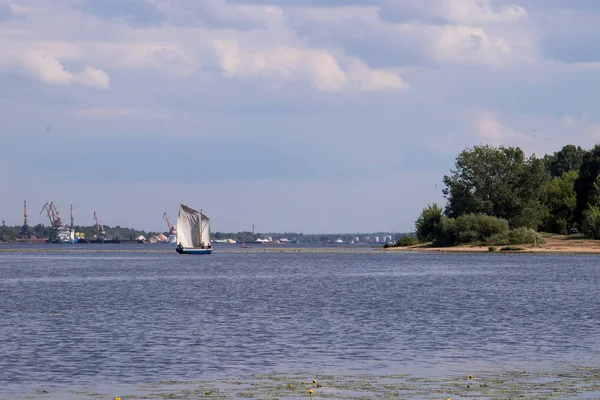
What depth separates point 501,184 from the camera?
192 meters

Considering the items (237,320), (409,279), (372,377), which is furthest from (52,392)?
(409,279)

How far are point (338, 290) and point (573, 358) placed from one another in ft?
153

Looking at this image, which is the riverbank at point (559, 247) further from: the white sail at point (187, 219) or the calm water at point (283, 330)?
the calm water at point (283, 330)

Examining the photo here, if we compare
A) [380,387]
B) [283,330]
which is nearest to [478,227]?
[283,330]

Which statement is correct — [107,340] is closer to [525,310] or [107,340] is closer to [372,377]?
[372,377]

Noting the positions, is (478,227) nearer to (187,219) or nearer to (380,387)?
(187,219)

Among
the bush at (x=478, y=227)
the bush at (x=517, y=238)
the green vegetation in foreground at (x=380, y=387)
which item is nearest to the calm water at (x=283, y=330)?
the green vegetation in foreground at (x=380, y=387)

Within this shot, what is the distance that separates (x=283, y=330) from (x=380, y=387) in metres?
18.0

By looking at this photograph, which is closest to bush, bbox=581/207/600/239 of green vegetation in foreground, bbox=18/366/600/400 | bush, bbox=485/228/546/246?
bush, bbox=485/228/546/246

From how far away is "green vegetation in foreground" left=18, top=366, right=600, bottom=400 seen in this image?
2731cm

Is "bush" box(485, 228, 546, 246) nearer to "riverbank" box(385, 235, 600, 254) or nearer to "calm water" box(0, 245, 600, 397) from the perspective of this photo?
"riverbank" box(385, 235, 600, 254)

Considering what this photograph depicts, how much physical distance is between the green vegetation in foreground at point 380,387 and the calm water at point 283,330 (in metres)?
1.66

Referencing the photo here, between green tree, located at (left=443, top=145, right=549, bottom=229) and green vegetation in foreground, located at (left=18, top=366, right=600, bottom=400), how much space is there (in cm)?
16247

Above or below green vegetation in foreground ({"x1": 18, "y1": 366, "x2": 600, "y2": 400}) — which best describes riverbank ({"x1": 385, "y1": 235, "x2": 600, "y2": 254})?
above
